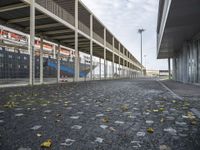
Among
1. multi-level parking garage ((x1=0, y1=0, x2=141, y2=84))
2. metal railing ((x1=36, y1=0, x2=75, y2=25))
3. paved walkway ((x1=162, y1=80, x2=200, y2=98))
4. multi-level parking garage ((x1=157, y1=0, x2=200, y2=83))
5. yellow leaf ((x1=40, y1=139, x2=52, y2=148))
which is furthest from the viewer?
metal railing ((x1=36, y1=0, x2=75, y2=25))

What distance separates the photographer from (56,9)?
12969 mm

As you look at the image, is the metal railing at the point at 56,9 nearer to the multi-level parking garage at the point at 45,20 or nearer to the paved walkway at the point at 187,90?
the multi-level parking garage at the point at 45,20

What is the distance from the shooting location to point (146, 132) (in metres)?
2.49

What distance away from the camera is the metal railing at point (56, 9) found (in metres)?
11.3

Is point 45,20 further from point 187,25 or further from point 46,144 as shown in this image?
point 46,144

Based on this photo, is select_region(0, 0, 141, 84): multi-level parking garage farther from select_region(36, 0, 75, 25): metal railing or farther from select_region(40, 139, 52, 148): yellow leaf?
select_region(40, 139, 52, 148): yellow leaf

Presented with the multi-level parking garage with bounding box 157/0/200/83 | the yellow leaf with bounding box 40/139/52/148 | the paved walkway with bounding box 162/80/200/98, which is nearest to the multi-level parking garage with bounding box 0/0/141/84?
the multi-level parking garage with bounding box 157/0/200/83

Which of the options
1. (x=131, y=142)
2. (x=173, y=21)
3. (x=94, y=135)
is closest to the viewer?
(x=131, y=142)

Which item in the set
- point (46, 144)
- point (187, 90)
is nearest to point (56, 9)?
point (187, 90)

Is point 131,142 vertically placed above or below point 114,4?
below

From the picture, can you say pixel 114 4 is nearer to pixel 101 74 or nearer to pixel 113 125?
pixel 101 74

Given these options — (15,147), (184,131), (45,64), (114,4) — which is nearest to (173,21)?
(114,4)

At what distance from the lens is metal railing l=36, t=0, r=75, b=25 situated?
1134 cm

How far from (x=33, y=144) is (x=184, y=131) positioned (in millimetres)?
2089
